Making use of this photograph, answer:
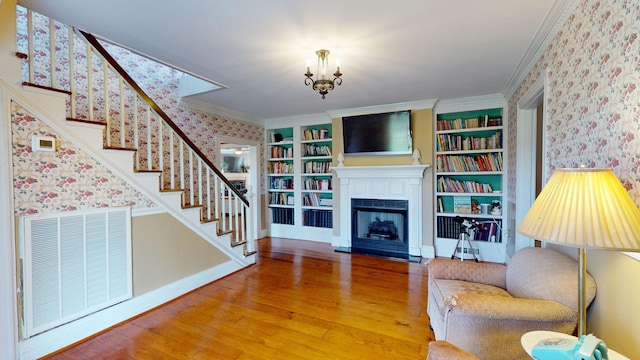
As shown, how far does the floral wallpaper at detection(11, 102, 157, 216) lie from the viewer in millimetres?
1743

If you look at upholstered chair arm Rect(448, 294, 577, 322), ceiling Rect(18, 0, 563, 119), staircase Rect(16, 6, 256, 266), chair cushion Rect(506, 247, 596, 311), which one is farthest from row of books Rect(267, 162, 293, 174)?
A: upholstered chair arm Rect(448, 294, 577, 322)

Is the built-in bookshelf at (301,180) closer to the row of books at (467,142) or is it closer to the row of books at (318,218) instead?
the row of books at (318,218)

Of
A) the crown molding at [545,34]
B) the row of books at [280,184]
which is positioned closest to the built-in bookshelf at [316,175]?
the row of books at [280,184]

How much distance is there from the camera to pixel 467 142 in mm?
3791

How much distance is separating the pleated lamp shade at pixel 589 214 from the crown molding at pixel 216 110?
13.4 ft

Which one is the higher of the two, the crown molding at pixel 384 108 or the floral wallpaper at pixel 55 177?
the crown molding at pixel 384 108

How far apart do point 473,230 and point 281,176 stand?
11.4 ft

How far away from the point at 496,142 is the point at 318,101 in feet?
8.43

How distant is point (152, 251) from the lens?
2508 millimetres

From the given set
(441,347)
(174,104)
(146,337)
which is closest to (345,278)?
(146,337)

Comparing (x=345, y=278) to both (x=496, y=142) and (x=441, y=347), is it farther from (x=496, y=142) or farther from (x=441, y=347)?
(x=496, y=142)

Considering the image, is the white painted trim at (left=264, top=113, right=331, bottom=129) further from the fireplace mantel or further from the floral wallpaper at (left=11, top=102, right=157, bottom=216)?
the floral wallpaper at (left=11, top=102, right=157, bottom=216)

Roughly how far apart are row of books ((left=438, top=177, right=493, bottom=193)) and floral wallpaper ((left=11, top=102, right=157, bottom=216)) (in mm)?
3925

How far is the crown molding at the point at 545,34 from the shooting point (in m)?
1.63
